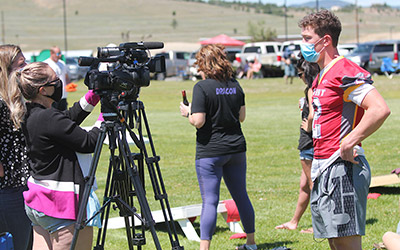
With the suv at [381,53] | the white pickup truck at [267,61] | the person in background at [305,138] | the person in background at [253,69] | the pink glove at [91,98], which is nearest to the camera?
the pink glove at [91,98]

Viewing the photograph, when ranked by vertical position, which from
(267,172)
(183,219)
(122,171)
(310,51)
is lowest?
(267,172)

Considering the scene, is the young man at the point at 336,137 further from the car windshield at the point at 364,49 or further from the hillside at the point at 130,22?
the hillside at the point at 130,22

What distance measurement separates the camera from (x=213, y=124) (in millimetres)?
5523

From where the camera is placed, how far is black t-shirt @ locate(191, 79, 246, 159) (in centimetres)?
546

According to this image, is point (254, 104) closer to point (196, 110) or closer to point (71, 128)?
point (196, 110)

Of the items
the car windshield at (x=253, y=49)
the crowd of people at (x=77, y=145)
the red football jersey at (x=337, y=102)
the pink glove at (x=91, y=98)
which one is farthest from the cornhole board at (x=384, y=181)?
the car windshield at (x=253, y=49)

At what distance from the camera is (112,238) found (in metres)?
6.69

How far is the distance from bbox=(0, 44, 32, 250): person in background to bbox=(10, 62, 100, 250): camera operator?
0.34 m

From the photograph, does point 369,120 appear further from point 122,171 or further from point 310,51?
point 122,171

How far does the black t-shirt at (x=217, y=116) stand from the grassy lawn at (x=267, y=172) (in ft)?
4.17

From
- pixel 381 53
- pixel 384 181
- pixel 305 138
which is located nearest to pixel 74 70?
pixel 381 53

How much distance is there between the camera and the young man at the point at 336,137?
396cm

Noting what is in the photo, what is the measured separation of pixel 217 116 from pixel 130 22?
135 metres

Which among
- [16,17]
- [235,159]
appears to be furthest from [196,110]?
[16,17]
